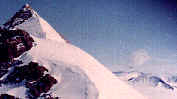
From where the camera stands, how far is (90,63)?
66750 mm

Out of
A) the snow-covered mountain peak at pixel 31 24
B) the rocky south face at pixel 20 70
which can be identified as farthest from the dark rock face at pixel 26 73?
the snow-covered mountain peak at pixel 31 24

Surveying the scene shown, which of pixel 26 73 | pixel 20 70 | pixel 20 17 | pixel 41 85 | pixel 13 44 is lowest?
pixel 41 85

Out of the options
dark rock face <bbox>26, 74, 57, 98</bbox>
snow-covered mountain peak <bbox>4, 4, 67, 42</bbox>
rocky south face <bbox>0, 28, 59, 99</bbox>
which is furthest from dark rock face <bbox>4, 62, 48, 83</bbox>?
snow-covered mountain peak <bbox>4, 4, 67, 42</bbox>

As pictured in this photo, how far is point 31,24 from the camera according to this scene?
80.7 metres

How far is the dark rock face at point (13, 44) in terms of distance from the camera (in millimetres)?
59000

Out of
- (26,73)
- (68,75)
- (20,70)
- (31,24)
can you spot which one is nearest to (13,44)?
(20,70)

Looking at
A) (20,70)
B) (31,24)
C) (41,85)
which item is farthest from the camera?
(31,24)

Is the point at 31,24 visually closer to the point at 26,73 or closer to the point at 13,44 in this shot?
the point at 13,44

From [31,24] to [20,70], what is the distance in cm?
2960

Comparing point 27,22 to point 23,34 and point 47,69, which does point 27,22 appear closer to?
point 23,34

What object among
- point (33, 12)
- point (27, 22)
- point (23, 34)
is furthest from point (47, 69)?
point (33, 12)

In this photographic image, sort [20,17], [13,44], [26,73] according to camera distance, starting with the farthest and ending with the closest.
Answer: [20,17], [13,44], [26,73]

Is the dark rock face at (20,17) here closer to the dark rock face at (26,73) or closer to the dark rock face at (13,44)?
the dark rock face at (13,44)

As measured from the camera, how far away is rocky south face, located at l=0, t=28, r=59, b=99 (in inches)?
2002
